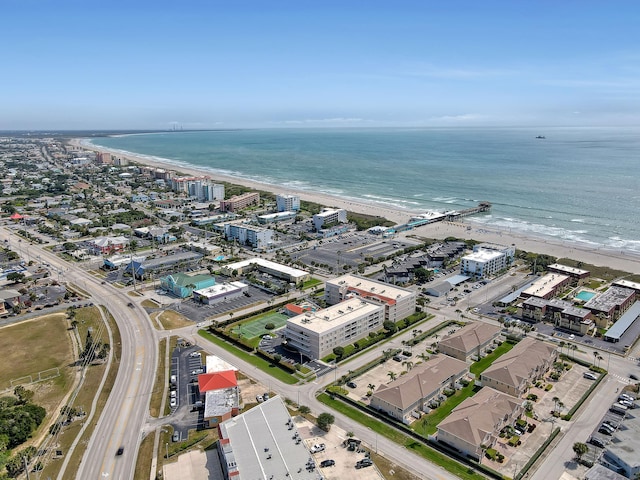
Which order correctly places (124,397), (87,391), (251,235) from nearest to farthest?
(124,397)
(87,391)
(251,235)

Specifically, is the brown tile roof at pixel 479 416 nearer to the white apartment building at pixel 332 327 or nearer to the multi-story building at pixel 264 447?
the multi-story building at pixel 264 447

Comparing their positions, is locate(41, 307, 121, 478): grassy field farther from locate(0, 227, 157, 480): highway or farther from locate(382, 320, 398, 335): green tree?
locate(382, 320, 398, 335): green tree

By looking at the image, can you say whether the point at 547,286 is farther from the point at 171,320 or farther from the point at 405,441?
the point at 171,320

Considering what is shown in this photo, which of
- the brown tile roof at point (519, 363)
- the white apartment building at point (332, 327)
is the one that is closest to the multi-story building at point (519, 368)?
the brown tile roof at point (519, 363)

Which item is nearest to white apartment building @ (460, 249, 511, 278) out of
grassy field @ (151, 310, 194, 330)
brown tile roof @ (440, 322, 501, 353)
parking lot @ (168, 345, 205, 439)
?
brown tile roof @ (440, 322, 501, 353)

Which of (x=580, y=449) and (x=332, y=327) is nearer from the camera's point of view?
(x=580, y=449)

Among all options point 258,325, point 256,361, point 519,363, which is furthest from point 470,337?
point 258,325
